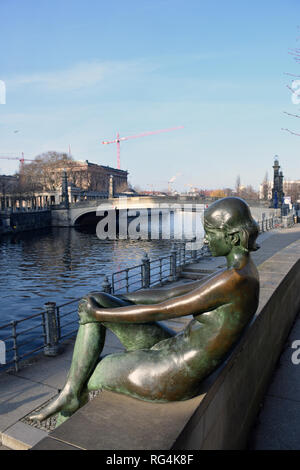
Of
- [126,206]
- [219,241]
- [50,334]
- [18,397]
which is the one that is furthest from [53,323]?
[126,206]

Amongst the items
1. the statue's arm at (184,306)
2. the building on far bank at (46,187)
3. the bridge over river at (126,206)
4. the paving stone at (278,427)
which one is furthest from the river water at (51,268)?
the building on far bank at (46,187)

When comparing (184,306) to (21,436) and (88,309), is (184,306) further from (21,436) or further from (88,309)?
(21,436)

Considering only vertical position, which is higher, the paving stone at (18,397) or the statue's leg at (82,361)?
the statue's leg at (82,361)

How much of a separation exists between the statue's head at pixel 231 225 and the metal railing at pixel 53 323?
2899 mm

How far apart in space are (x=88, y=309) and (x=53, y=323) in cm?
480

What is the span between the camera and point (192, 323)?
91.7 inches

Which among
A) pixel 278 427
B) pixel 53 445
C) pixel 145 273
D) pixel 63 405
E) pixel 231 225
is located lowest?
pixel 145 273

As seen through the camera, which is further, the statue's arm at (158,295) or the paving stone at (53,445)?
the statue's arm at (158,295)

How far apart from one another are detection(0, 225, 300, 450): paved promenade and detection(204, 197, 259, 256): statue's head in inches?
78.6

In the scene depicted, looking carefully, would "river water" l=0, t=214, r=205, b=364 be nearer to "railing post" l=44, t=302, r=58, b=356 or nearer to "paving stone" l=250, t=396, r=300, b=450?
"railing post" l=44, t=302, r=58, b=356

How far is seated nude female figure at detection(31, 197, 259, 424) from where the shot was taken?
7.02 feet

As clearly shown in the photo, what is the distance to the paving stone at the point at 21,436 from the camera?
3.95m

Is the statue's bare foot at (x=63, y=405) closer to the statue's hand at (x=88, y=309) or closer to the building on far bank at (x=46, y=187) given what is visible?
the statue's hand at (x=88, y=309)

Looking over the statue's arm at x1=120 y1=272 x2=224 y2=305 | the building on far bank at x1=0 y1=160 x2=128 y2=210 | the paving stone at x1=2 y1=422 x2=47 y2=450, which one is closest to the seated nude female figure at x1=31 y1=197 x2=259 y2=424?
the statue's arm at x1=120 y1=272 x2=224 y2=305
